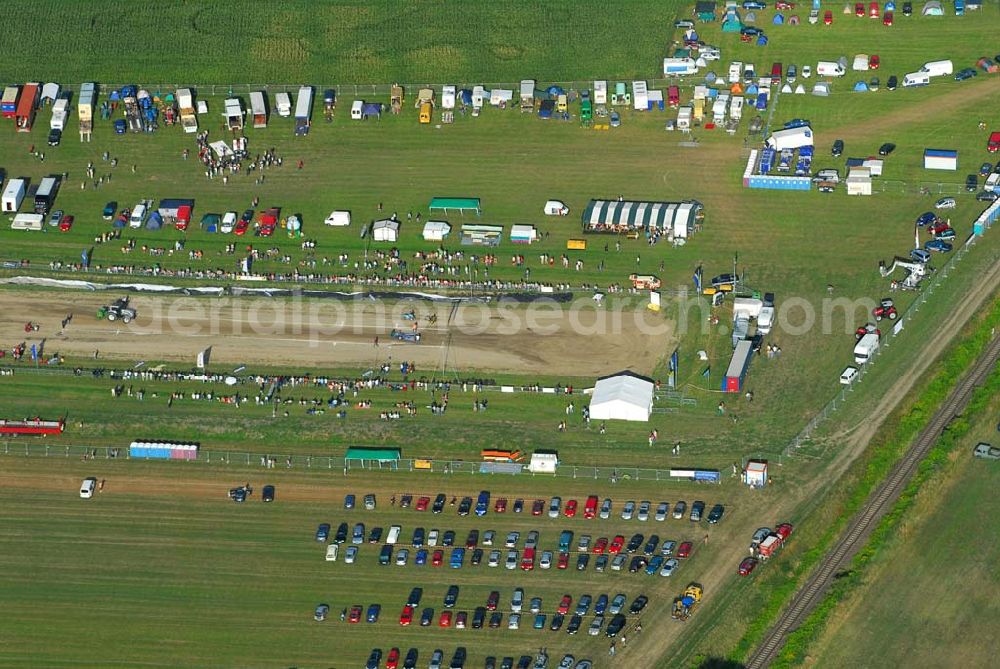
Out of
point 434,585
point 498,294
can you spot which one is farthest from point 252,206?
point 434,585

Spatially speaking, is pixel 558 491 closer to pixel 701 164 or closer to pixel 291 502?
pixel 291 502

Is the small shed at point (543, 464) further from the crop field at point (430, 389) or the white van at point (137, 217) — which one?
the white van at point (137, 217)

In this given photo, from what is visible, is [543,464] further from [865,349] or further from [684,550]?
[865,349]

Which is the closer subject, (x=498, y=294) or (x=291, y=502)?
(x=291, y=502)

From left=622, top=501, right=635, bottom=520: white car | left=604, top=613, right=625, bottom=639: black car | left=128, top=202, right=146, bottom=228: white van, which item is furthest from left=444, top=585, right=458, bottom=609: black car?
left=128, top=202, right=146, bottom=228: white van

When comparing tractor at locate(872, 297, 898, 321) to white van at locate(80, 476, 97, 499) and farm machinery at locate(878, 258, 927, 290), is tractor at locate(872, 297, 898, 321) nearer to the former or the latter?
farm machinery at locate(878, 258, 927, 290)

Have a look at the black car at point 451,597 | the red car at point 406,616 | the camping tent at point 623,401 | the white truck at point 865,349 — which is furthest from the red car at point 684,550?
the white truck at point 865,349
